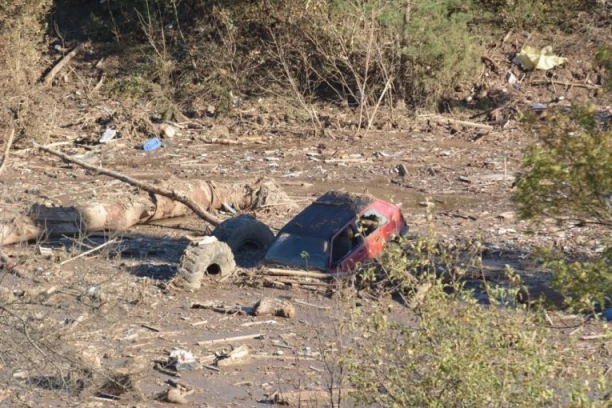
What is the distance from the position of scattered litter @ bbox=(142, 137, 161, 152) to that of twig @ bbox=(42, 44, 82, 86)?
3984 mm

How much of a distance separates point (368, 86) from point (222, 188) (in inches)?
346

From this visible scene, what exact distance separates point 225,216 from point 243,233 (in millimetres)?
2202

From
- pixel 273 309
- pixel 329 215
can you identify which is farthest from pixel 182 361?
pixel 329 215

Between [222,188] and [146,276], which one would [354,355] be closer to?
[146,276]

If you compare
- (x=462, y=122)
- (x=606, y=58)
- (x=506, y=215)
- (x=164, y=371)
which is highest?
(x=606, y=58)

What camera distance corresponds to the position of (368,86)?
25.2m

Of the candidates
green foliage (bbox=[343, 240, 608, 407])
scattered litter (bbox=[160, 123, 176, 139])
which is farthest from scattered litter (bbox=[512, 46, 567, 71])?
green foliage (bbox=[343, 240, 608, 407])

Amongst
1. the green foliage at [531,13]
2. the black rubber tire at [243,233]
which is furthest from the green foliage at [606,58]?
the green foliage at [531,13]

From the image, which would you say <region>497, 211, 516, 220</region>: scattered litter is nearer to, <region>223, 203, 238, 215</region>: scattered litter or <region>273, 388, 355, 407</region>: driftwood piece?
<region>223, 203, 238, 215</region>: scattered litter

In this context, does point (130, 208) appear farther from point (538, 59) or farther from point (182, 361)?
point (538, 59)

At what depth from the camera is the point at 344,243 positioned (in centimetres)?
1379

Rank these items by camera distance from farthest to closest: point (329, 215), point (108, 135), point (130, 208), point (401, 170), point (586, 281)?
point (108, 135) → point (401, 170) → point (130, 208) → point (329, 215) → point (586, 281)

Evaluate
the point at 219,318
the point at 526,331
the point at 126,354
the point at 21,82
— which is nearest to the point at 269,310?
the point at 219,318

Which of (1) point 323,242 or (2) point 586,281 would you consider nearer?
(2) point 586,281
